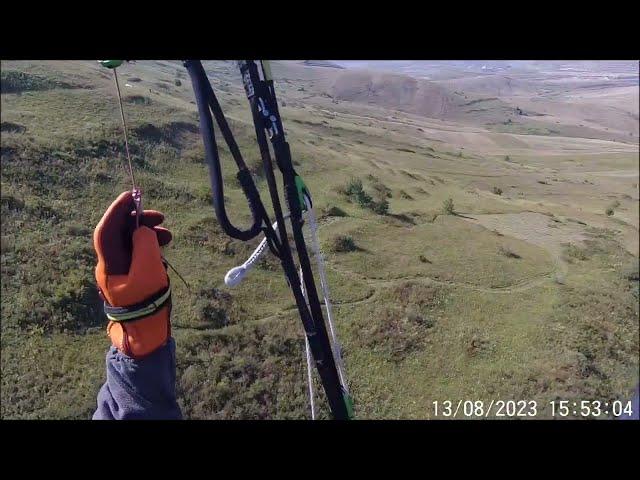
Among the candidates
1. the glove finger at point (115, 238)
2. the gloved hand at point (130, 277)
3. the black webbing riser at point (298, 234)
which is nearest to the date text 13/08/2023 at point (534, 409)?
the black webbing riser at point (298, 234)

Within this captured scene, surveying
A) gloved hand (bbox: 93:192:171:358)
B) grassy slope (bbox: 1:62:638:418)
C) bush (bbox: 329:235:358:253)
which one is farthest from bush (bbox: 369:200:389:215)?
gloved hand (bbox: 93:192:171:358)

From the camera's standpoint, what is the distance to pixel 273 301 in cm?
591

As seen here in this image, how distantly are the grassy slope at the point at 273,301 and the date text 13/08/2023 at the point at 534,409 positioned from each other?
351 millimetres

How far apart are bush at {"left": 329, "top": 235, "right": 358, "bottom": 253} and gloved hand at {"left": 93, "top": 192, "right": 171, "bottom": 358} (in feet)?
18.8

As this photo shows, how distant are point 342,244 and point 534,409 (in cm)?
484

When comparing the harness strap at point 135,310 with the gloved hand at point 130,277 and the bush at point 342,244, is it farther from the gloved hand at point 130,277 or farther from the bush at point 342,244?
the bush at point 342,244

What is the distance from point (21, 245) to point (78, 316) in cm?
190

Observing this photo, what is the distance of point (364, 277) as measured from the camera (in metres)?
7.03

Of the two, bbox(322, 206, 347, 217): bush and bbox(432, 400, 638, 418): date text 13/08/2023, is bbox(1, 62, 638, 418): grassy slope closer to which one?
bbox(322, 206, 347, 217): bush

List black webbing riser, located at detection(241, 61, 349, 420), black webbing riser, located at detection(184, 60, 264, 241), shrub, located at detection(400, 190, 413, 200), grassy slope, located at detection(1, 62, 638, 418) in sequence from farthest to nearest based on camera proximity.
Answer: shrub, located at detection(400, 190, 413, 200) < grassy slope, located at detection(1, 62, 638, 418) < black webbing riser, located at detection(241, 61, 349, 420) < black webbing riser, located at detection(184, 60, 264, 241)

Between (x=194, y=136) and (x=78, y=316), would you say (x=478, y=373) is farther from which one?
(x=194, y=136)

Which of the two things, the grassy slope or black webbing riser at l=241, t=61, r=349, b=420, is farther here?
the grassy slope

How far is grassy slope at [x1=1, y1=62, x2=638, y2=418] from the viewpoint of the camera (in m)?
4.44

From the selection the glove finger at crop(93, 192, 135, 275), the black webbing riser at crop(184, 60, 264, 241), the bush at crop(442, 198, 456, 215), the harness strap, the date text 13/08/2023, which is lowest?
the bush at crop(442, 198, 456, 215)
